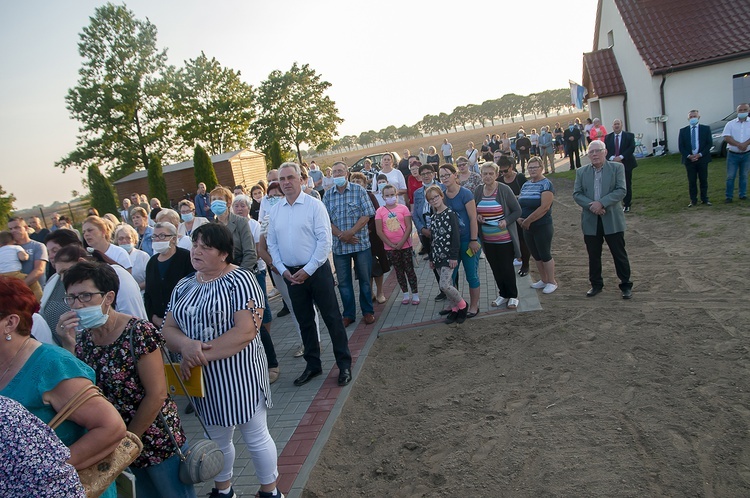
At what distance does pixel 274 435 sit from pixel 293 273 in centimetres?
165

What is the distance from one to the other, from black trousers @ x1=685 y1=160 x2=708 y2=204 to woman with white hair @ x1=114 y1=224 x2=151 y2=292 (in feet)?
35.2

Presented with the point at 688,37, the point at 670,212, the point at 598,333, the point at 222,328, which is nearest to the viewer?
the point at 222,328

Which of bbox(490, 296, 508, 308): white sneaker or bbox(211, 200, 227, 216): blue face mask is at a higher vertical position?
bbox(211, 200, 227, 216): blue face mask

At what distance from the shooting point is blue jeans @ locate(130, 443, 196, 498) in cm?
276

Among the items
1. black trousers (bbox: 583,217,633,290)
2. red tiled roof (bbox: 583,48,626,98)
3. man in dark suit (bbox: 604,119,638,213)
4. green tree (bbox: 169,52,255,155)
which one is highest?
green tree (bbox: 169,52,255,155)

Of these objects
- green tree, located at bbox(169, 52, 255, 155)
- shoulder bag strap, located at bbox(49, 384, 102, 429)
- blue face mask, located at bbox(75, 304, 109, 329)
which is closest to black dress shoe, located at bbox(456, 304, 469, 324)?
blue face mask, located at bbox(75, 304, 109, 329)

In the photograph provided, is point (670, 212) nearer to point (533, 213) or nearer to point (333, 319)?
point (533, 213)

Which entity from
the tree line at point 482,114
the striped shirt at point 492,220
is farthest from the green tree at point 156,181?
the tree line at point 482,114

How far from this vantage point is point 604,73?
73.5 feet

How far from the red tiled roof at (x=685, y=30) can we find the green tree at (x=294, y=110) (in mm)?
28881

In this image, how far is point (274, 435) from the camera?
4.55 m

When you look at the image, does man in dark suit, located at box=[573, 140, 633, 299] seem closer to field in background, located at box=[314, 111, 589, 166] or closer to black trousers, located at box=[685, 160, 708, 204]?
black trousers, located at box=[685, 160, 708, 204]

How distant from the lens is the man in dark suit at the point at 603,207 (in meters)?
6.57

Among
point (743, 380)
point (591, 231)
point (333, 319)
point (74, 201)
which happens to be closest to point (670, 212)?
point (591, 231)
